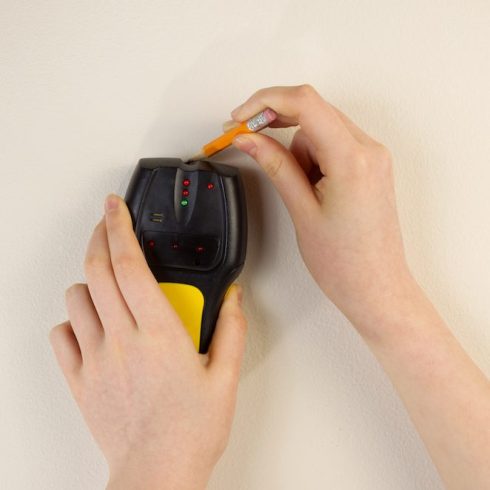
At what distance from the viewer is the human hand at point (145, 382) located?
0.67 meters

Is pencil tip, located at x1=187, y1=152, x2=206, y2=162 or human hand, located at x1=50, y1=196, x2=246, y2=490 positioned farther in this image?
pencil tip, located at x1=187, y1=152, x2=206, y2=162

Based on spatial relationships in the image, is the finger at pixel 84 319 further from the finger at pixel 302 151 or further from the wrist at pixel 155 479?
the finger at pixel 302 151

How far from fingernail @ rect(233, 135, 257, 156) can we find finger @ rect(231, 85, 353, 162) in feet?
0.15

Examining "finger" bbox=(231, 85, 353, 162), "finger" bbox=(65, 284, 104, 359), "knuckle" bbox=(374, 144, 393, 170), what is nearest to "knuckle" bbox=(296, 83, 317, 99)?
"finger" bbox=(231, 85, 353, 162)

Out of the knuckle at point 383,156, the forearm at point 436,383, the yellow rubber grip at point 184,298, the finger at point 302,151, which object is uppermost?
the finger at point 302,151

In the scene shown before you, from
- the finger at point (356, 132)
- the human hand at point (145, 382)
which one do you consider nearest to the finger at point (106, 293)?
the human hand at point (145, 382)

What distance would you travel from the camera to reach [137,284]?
684 mm

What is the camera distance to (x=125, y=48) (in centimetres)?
81

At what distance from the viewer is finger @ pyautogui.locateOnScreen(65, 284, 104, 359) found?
28.4 inches

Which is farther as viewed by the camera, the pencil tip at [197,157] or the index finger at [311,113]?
the pencil tip at [197,157]

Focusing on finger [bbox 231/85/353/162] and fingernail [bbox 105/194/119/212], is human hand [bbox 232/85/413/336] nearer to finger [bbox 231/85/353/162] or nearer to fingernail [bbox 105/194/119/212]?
finger [bbox 231/85/353/162]

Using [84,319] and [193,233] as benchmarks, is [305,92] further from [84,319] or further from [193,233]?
[84,319]

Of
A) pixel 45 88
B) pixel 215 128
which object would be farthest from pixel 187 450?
pixel 45 88

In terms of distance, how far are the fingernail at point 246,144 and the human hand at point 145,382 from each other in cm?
17
